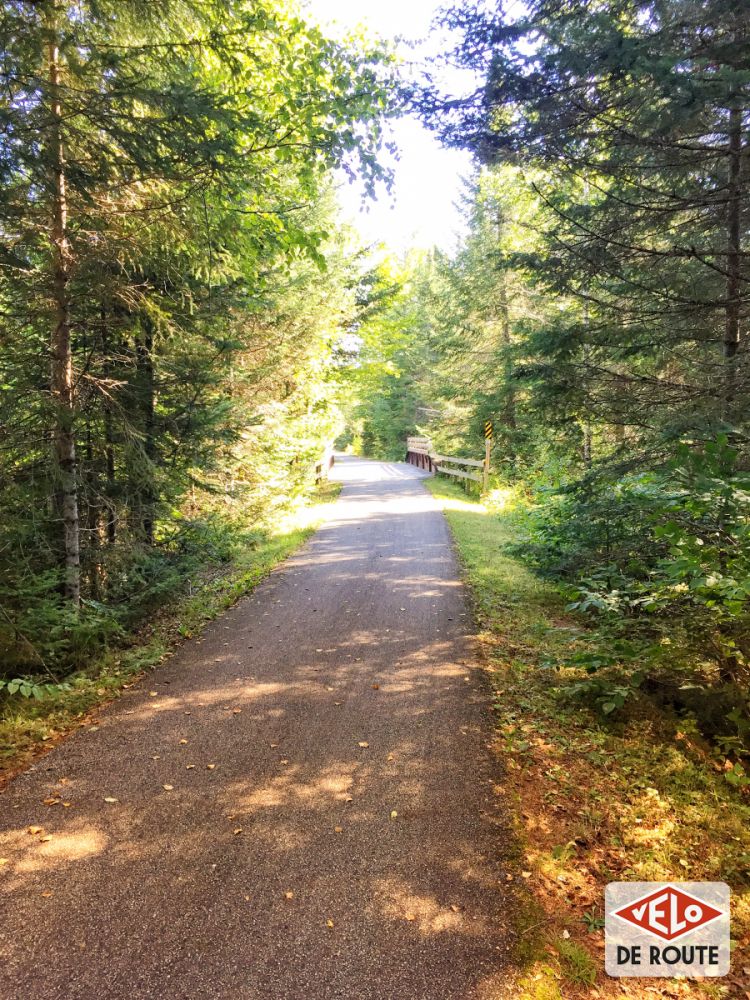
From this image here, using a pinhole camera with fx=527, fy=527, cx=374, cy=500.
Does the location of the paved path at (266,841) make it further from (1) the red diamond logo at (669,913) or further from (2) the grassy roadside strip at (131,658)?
(1) the red diamond logo at (669,913)

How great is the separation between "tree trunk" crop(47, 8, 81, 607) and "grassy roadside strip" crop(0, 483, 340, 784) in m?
0.84

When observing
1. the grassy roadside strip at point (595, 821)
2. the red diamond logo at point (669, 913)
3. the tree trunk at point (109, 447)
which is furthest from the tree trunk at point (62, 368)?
the red diamond logo at point (669, 913)

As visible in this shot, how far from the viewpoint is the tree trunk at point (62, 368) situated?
4785mm

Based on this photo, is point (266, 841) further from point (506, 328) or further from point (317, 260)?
point (506, 328)

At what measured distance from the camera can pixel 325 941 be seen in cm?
252

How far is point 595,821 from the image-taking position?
3352 mm

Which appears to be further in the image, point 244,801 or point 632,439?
point 632,439

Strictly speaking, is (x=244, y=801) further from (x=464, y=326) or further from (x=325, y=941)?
(x=464, y=326)

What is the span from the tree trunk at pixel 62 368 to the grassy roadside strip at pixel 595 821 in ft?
15.1

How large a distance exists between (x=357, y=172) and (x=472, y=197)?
17507 mm

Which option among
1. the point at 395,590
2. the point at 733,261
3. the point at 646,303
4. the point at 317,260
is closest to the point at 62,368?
the point at 317,260

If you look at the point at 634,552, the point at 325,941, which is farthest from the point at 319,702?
the point at 634,552

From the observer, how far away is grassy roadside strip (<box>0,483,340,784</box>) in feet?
13.9

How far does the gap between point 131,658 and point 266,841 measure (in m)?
3.22
